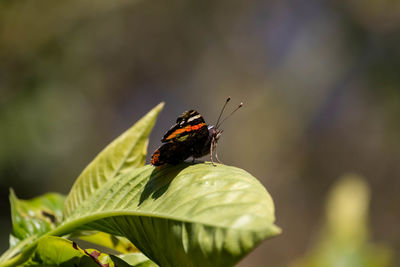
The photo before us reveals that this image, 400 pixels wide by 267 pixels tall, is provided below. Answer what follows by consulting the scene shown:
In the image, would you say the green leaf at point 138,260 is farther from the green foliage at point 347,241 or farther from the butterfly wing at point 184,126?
A: the green foliage at point 347,241

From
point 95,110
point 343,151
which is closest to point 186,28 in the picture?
point 95,110

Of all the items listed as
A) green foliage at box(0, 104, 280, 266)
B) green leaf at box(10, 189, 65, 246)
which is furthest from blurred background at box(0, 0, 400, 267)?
green foliage at box(0, 104, 280, 266)

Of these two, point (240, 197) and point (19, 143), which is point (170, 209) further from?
point (19, 143)

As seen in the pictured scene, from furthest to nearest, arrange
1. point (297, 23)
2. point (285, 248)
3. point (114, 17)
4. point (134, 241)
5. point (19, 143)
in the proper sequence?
1. point (297, 23)
2. point (285, 248)
3. point (114, 17)
4. point (19, 143)
5. point (134, 241)

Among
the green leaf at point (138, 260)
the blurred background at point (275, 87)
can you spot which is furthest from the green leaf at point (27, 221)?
the blurred background at point (275, 87)

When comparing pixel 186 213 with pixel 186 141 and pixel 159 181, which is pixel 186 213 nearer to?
pixel 159 181

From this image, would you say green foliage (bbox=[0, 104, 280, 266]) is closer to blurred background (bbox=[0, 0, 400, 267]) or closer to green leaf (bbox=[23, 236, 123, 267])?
green leaf (bbox=[23, 236, 123, 267])

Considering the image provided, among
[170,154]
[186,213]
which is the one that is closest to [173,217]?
[186,213]
